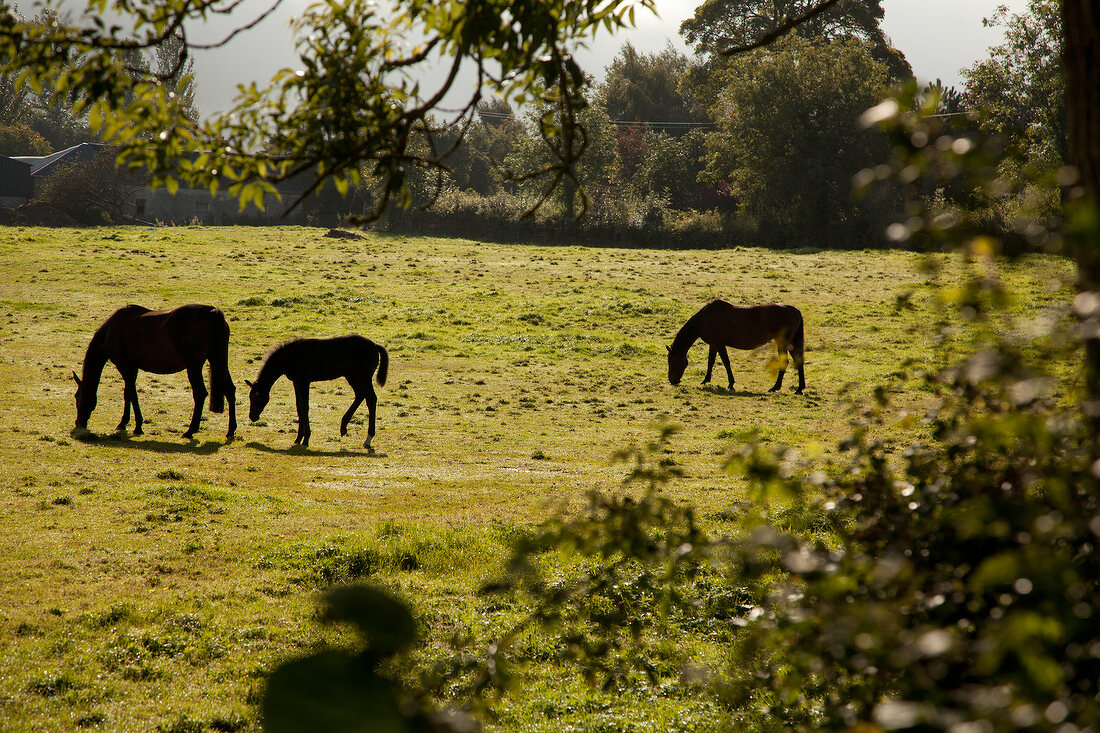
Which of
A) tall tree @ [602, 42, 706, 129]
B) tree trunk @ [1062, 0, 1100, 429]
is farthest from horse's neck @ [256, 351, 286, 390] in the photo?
tall tree @ [602, 42, 706, 129]

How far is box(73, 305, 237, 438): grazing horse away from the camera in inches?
528

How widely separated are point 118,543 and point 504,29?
6.26 meters

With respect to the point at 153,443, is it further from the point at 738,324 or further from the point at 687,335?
the point at 738,324

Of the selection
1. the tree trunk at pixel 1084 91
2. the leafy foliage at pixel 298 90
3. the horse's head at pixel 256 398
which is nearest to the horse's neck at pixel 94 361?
the horse's head at pixel 256 398

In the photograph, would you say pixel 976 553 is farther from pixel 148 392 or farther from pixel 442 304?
pixel 442 304

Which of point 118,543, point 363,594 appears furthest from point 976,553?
point 118,543

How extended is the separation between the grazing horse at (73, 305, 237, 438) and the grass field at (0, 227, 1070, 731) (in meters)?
0.63

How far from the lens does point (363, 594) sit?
1032mm

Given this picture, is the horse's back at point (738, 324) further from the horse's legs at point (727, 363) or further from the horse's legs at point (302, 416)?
the horse's legs at point (302, 416)

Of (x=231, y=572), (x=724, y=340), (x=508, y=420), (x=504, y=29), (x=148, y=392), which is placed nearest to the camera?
(x=504, y=29)

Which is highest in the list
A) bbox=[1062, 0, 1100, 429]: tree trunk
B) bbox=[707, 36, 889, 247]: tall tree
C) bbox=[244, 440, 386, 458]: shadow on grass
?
bbox=[707, 36, 889, 247]: tall tree

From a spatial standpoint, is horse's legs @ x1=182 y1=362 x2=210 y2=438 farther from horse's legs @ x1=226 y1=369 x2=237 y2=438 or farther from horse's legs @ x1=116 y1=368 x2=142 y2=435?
horse's legs @ x1=116 y1=368 x2=142 y2=435

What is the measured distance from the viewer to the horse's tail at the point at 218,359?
13.5 meters

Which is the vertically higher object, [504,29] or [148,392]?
[504,29]
